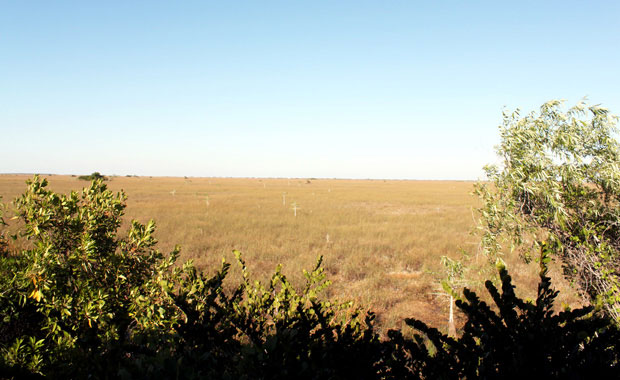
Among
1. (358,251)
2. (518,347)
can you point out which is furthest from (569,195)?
(358,251)

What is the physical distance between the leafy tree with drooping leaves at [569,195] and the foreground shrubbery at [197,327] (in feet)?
8.78

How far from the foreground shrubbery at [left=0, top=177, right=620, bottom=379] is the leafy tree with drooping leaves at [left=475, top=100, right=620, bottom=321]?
2676 mm

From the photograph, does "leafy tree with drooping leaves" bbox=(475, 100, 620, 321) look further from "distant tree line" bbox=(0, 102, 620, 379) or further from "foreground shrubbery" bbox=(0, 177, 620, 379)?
"foreground shrubbery" bbox=(0, 177, 620, 379)

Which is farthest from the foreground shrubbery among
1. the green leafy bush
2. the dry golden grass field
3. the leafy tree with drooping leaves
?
the dry golden grass field

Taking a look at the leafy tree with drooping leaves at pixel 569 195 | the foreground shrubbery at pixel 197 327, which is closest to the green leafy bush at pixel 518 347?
the foreground shrubbery at pixel 197 327

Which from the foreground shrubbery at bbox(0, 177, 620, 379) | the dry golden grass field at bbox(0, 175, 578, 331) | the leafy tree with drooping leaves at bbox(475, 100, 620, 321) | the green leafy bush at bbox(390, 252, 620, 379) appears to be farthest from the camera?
the dry golden grass field at bbox(0, 175, 578, 331)

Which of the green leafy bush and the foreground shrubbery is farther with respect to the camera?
the foreground shrubbery

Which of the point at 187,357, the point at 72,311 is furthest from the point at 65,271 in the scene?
the point at 187,357

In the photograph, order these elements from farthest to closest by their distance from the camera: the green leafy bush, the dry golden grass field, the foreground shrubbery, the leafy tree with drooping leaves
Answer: the dry golden grass field < the leafy tree with drooping leaves < the foreground shrubbery < the green leafy bush

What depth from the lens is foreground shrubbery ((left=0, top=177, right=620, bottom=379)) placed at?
1767 millimetres

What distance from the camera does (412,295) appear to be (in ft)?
34.9

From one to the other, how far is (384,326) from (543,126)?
587cm

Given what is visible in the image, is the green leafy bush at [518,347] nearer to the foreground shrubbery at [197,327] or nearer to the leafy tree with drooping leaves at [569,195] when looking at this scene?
the foreground shrubbery at [197,327]

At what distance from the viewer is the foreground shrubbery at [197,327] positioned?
1.77 metres
